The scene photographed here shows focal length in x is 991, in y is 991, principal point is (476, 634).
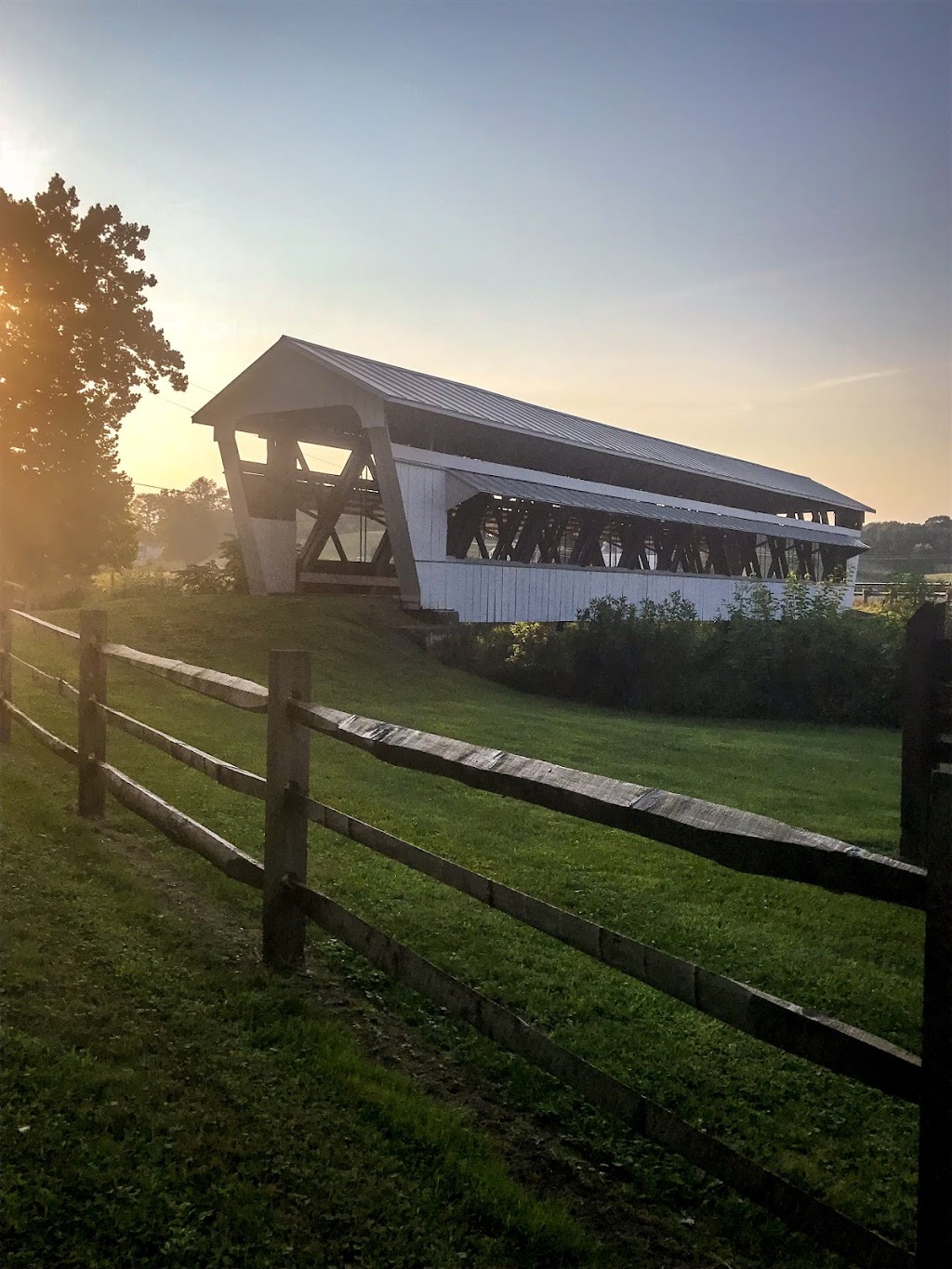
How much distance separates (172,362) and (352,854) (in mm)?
21015

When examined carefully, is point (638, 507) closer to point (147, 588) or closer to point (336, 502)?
point (336, 502)

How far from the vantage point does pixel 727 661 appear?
16750 millimetres

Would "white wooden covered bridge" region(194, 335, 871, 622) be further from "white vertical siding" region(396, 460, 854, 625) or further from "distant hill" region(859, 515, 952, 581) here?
"distant hill" region(859, 515, 952, 581)

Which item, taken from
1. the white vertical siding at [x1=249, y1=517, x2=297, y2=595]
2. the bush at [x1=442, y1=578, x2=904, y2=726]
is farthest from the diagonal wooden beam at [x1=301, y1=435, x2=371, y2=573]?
the bush at [x1=442, y1=578, x2=904, y2=726]

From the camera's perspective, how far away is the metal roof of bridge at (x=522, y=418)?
19578mm

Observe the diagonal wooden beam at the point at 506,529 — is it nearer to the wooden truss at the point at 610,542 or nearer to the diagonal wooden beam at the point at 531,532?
the wooden truss at the point at 610,542

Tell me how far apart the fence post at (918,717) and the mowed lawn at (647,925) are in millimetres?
608

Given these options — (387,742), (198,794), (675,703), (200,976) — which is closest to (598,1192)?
(387,742)

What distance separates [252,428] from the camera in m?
22.2

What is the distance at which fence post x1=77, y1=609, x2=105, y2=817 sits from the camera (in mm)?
6277

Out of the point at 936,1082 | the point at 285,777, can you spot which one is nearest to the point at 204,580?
the point at 285,777

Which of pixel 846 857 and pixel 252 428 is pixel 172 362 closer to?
pixel 252 428

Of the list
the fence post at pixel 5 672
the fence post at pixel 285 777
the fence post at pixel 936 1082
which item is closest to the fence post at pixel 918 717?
the fence post at pixel 285 777

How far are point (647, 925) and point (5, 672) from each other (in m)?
6.06
